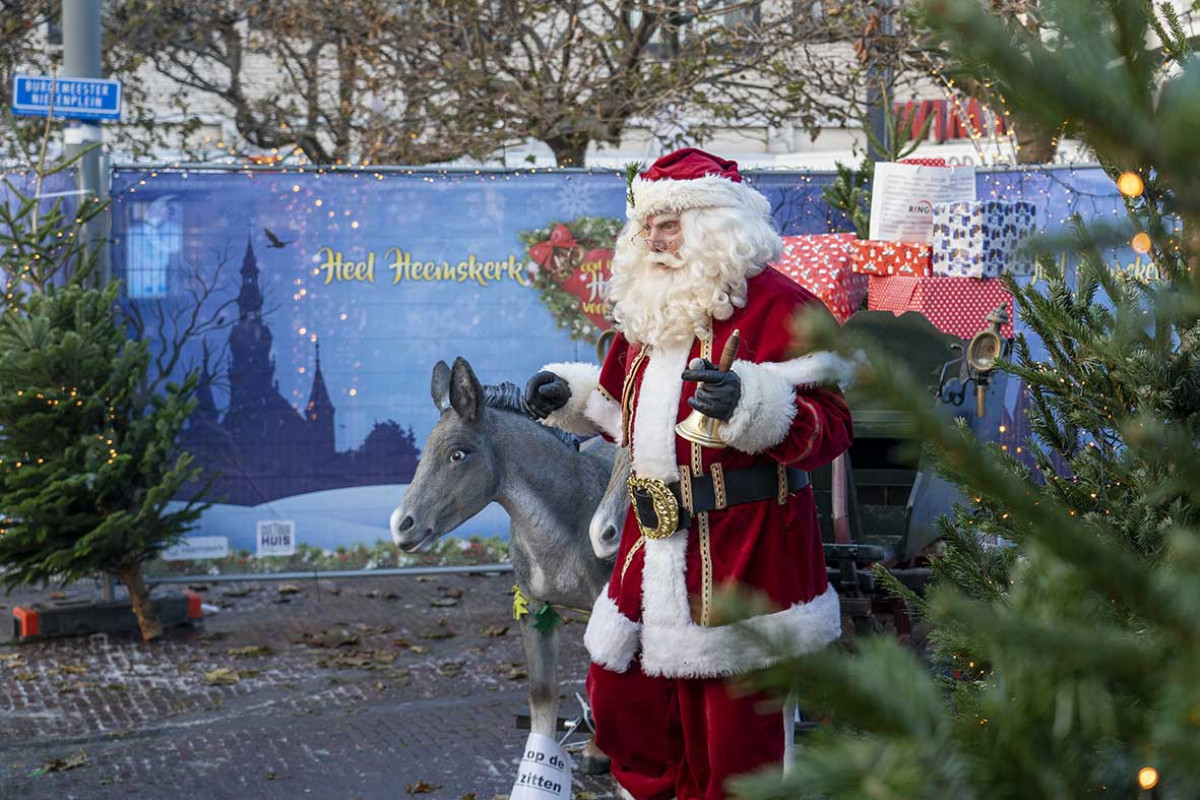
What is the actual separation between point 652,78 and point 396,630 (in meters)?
5.06

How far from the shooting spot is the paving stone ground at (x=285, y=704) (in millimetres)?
6090

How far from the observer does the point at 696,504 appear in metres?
4.18

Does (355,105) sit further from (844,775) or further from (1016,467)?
(844,775)

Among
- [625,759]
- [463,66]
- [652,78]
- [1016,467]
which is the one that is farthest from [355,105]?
[1016,467]

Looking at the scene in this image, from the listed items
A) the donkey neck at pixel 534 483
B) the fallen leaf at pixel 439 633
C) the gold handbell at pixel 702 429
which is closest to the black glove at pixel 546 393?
the donkey neck at pixel 534 483

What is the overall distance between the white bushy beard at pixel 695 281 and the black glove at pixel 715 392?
0.44m

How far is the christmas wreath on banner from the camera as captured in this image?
31.1 ft

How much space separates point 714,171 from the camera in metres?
4.48

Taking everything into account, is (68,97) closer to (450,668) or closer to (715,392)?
(450,668)

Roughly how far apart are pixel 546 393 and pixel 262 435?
16.1ft

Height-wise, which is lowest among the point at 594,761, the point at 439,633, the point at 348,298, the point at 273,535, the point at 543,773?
the point at 439,633

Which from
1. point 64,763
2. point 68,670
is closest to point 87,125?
point 68,670

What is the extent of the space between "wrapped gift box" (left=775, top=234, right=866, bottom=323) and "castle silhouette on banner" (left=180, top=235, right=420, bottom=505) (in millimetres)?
3416

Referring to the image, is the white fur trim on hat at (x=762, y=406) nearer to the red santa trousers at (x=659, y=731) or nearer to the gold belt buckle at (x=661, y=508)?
the gold belt buckle at (x=661, y=508)
